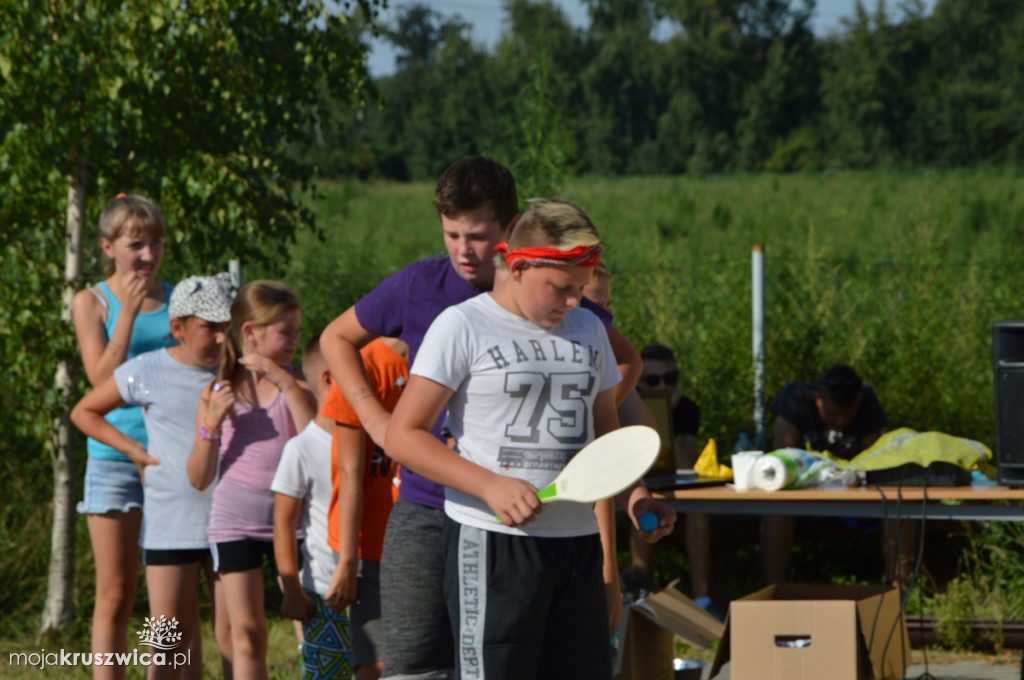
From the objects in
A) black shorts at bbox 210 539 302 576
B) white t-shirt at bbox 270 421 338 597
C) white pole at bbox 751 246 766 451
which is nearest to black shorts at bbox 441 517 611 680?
white t-shirt at bbox 270 421 338 597

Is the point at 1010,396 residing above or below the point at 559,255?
below

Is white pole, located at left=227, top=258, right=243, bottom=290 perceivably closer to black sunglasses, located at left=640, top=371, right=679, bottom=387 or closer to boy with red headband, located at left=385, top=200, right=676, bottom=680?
black sunglasses, located at left=640, top=371, right=679, bottom=387

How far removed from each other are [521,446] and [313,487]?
4.30 ft

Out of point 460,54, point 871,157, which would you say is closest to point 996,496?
point 871,157

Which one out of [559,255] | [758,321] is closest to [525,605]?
[559,255]

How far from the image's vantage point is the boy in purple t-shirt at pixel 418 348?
2.60 meters

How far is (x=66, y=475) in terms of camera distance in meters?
5.28

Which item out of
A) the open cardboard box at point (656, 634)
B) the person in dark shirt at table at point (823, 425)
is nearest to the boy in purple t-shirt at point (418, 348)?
the open cardboard box at point (656, 634)

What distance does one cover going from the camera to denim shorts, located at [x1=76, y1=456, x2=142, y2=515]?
3.78 metres

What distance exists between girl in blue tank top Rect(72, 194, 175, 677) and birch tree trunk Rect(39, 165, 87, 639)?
1.23 meters

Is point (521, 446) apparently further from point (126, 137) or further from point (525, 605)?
point (126, 137)

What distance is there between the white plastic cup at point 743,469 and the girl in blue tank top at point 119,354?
2.22 metres

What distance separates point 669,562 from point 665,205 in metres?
24.5

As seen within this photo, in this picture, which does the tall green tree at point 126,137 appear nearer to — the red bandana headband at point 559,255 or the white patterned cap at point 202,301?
the white patterned cap at point 202,301
